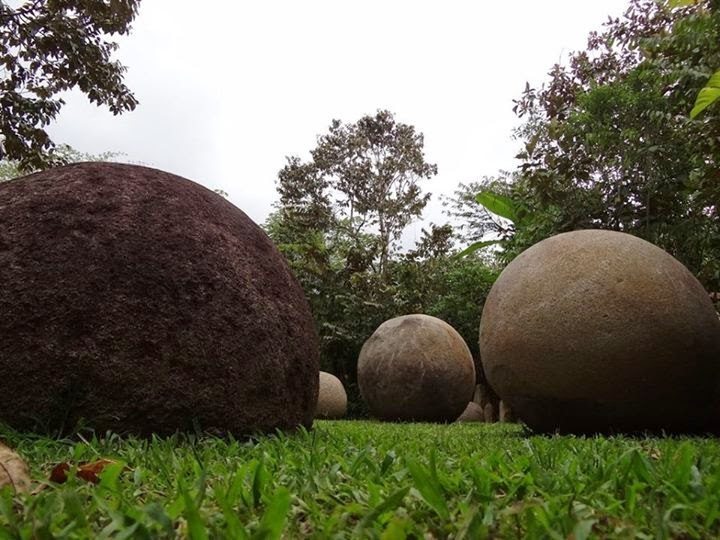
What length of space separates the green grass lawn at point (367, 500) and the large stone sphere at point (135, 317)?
1.85ft

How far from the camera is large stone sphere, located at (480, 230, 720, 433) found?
5430 millimetres

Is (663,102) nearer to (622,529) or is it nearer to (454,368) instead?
(454,368)

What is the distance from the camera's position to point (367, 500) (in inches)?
76.9

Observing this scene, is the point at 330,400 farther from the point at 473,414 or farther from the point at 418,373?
the point at 473,414

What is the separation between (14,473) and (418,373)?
877 centimetres

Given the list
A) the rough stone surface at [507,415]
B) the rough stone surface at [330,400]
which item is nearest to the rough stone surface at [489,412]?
the rough stone surface at [507,415]

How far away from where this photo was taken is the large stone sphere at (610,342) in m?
5.43

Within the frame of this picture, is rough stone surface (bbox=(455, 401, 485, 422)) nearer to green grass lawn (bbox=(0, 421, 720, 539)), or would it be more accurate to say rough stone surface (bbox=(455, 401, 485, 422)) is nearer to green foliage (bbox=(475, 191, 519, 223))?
green foliage (bbox=(475, 191, 519, 223))

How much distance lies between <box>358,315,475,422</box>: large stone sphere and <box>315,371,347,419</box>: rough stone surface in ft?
4.71

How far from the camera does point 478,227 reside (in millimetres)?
26547

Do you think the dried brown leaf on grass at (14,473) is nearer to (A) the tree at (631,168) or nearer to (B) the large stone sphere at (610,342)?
(B) the large stone sphere at (610,342)

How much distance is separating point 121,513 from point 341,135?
24733mm

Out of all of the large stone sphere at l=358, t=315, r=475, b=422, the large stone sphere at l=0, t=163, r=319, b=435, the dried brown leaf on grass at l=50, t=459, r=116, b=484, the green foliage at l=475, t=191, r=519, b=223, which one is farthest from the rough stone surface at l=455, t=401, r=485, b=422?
the dried brown leaf on grass at l=50, t=459, r=116, b=484

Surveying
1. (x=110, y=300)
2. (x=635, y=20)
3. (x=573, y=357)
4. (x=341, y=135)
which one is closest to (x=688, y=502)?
(x=110, y=300)
